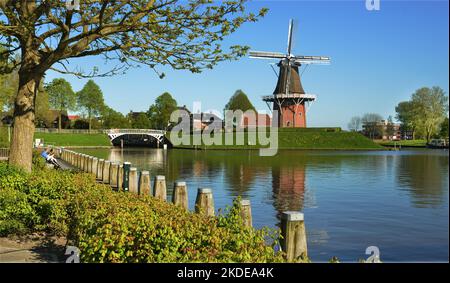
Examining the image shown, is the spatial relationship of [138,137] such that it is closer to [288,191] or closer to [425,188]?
[288,191]

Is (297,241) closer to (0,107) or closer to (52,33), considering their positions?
(52,33)

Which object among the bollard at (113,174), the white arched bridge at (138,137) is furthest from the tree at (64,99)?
the bollard at (113,174)

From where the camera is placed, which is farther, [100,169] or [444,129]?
[444,129]

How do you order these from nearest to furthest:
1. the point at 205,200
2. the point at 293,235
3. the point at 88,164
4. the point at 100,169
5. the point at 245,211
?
1. the point at 293,235
2. the point at 245,211
3. the point at 205,200
4. the point at 100,169
5. the point at 88,164

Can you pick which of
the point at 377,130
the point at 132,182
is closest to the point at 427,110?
the point at 377,130

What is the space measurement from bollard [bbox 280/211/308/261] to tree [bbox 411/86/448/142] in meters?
99.6

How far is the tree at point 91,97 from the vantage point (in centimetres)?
10281

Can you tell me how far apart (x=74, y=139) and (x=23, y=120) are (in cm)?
8458

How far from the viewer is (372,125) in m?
148

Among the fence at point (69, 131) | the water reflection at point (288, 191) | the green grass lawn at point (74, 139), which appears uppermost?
the fence at point (69, 131)

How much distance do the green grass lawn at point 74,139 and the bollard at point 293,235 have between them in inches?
3504

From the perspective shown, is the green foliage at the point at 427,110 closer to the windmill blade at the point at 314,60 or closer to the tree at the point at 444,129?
the tree at the point at 444,129

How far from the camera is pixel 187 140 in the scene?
101m

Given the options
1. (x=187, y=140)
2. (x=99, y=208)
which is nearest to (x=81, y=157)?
(x=99, y=208)
